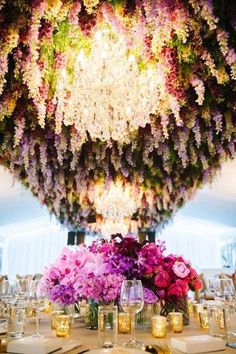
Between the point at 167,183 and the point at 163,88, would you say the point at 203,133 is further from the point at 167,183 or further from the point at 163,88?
the point at 167,183

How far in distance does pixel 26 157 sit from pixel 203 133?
203 cm

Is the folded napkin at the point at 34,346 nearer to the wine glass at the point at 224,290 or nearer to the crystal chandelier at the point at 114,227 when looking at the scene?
the wine glass at the point at 224,290

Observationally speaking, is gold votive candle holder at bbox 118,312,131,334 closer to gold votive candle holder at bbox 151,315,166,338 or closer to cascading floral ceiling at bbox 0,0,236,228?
gold votive candle holder at bbox 151,315,166,338

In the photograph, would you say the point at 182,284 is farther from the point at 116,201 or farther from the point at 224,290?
the point at 116,201

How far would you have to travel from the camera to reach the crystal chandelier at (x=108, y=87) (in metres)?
2.67

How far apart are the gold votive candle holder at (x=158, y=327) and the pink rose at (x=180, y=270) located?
0.30 meters

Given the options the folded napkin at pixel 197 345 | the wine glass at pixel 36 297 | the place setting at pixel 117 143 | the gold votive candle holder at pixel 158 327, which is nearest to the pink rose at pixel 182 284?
the place setting at pixel 117 143

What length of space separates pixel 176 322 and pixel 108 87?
173cm

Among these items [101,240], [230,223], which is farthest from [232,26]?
[230,223]

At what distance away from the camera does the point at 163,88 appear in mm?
3002

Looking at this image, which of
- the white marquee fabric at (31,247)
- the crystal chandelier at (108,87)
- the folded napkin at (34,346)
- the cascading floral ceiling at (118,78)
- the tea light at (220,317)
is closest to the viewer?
the folded napkin at (34,346)

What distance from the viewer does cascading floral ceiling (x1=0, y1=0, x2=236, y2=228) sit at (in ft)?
7.68

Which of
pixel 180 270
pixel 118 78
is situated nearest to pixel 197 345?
pixel 180 270

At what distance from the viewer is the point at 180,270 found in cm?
193
